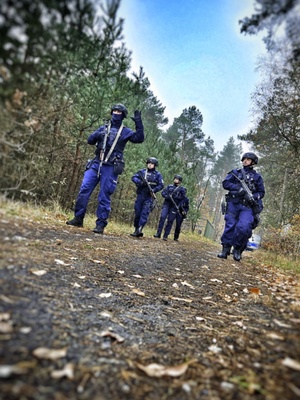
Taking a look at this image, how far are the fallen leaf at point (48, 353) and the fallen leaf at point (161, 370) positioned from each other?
393mm

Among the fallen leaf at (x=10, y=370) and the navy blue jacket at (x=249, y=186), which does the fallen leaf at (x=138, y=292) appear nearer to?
the fallen leaf at (x=10, y=370)

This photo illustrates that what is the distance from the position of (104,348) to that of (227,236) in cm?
544

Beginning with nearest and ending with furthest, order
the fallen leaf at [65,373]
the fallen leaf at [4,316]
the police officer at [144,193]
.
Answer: the fallen leaf at [65,373]
the fallen leaf at [4,316]
the police officer at [144,193]

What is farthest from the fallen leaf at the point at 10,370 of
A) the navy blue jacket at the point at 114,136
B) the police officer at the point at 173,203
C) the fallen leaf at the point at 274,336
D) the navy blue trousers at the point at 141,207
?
the police officer at the point at 173,203

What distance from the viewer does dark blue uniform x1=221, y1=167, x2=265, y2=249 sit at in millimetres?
6152

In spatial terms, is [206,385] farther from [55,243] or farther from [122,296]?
[55,243]

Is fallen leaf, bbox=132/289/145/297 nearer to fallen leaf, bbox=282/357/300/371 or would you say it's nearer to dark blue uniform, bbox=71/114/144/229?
fallen leaf, bbox=282/357/300/371

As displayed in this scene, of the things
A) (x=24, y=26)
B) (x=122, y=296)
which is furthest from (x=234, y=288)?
(x=24, y=26)

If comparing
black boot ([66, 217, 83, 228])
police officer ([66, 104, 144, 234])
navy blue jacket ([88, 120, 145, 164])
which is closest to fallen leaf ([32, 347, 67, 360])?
black boot ([66, 217, 83, 228])

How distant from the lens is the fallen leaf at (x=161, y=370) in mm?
1312

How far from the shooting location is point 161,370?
136 cm

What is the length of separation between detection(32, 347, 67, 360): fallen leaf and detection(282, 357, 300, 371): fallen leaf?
1.06 metres

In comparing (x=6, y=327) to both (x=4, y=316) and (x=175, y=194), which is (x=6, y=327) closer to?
(x=4, y=316)

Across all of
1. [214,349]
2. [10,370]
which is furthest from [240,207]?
[10,370]
